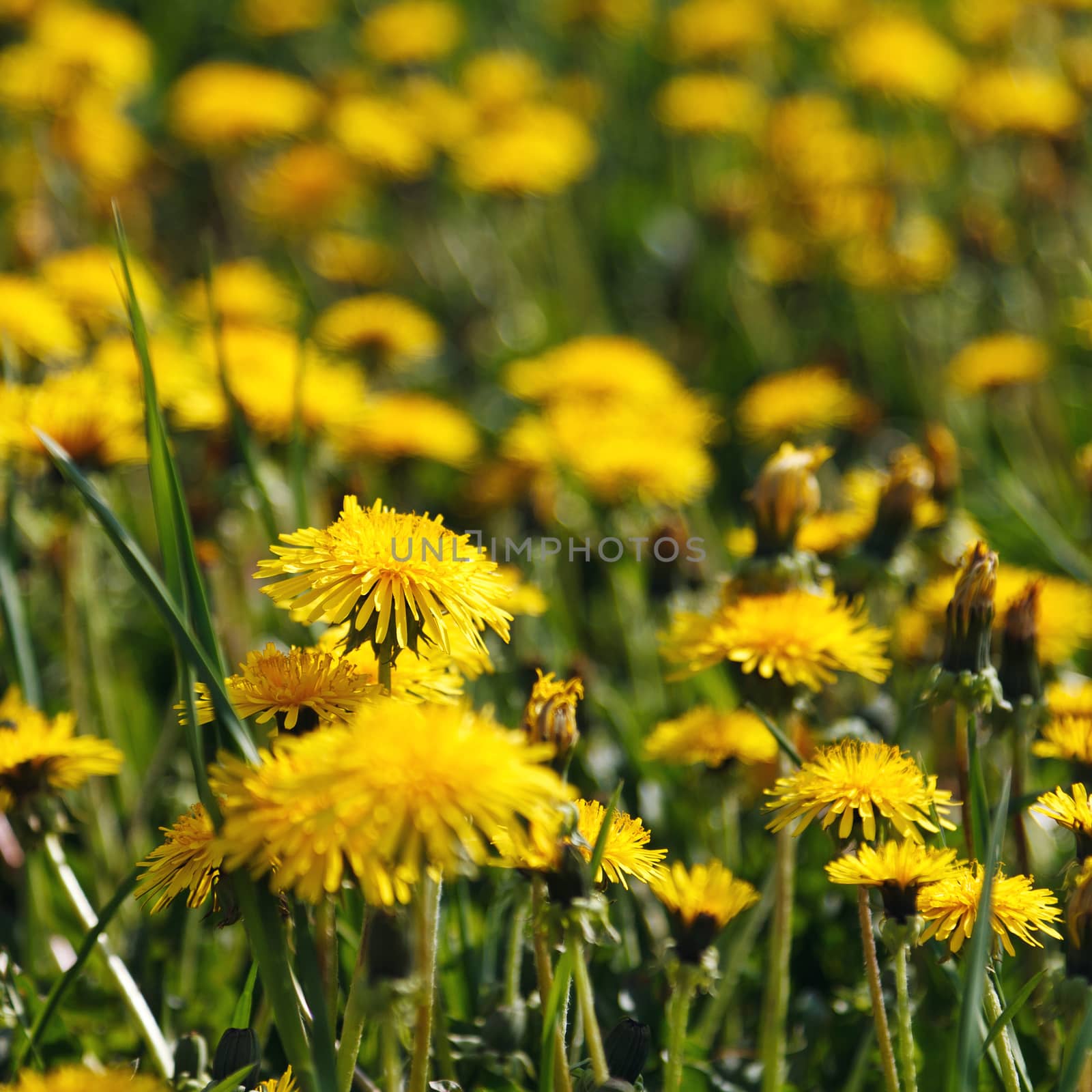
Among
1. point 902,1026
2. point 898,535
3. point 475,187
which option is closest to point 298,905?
point 902,1026

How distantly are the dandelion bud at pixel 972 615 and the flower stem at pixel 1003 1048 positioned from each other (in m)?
0.38

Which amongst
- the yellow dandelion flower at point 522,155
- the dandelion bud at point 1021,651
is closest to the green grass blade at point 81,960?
the dandelion bud at point 1021,651

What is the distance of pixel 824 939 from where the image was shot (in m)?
1.93

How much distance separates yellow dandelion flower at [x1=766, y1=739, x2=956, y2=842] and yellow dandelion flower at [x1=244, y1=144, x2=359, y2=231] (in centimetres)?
302

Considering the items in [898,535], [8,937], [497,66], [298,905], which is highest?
[497,66]

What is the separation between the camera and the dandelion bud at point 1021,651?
1659mm

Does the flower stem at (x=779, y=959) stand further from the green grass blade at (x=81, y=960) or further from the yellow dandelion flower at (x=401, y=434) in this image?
the yellow dandelion flower at (x=401, y=434)

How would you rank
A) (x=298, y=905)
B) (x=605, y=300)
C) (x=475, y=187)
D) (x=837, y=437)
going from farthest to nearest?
1. (x=605, y=300)
2. (x=475, y=187)
3. (x=837, y=437)
4. (x=298, y=905)

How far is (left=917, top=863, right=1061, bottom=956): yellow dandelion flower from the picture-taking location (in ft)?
4.18

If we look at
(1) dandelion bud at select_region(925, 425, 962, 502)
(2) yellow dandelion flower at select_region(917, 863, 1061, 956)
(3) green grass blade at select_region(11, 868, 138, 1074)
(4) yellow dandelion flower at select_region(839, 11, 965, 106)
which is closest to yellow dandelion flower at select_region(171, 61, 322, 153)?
(4) yellow dandelion flower at select_region(839, 11, 965, 106)

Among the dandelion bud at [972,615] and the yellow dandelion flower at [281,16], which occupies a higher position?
the yellow dandelion flower at [281,16]

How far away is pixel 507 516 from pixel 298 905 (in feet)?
5.73

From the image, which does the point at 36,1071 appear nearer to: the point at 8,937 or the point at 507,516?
the point at 8,937

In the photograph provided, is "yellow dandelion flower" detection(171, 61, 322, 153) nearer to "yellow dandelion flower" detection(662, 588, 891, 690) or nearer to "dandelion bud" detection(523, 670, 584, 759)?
"yellow dandelion flower" detection(662, 588, 891, 690)
